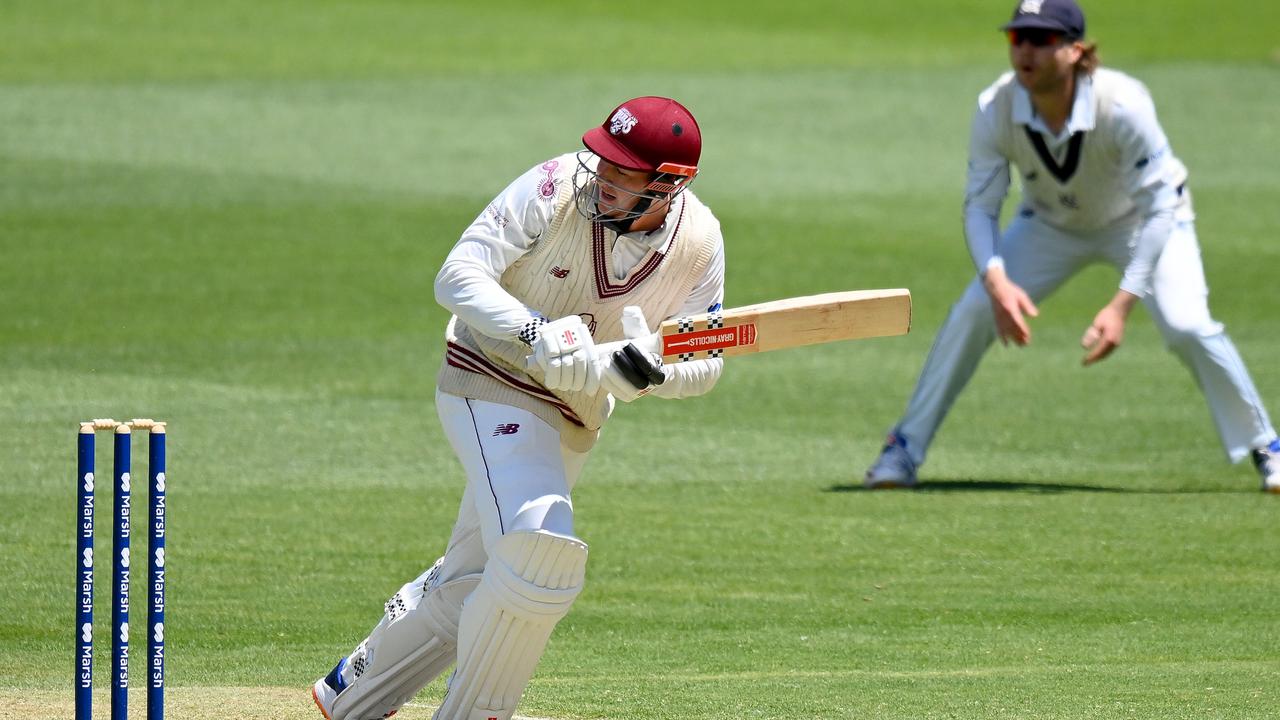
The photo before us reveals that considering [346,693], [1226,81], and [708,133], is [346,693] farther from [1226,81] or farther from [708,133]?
[1226,81]

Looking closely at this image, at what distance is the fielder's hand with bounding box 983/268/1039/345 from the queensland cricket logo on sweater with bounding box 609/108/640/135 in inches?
141

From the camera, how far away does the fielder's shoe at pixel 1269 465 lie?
9711mm

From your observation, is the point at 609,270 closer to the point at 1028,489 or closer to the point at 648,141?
the point at 648,141

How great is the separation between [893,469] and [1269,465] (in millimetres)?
1726

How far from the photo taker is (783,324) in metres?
5.76

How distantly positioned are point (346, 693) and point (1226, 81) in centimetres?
2165

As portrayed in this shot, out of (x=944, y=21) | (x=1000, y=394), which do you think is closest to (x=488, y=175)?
(x=1000, y=394)

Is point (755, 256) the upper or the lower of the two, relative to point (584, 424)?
lower

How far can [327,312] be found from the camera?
14.5m

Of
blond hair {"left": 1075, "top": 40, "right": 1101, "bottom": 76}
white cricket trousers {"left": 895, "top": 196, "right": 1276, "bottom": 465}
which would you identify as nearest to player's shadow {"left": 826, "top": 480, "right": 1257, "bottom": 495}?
white cricket trousers {"left": 895, "top": 196, "right": 1276, "bottom": 465}

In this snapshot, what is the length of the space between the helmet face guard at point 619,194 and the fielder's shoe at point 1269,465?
16.2 ft

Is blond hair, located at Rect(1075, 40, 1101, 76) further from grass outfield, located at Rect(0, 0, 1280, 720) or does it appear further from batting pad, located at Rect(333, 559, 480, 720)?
batting pad, located at Rect(333, 559, 480, 720)

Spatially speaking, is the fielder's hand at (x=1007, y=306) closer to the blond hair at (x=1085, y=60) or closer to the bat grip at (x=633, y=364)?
the blond hair at (x=1085, y=60)

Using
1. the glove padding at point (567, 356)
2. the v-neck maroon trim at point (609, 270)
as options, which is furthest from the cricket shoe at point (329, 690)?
the v-neck maroon trim at point (609, 270)
